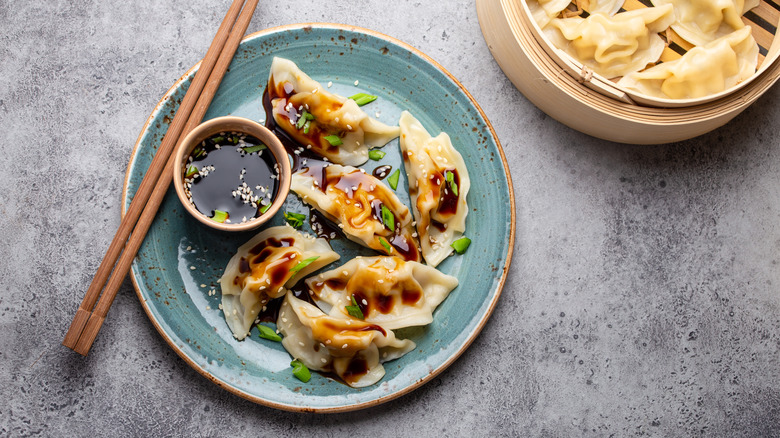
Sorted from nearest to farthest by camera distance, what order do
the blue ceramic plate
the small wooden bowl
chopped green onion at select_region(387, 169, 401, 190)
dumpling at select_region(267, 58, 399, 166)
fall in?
the small wooden bowl < the blue ceramic plate < dumpling at select_region(267, 58, 399, 166) < chopped green onion at select_region(387, 169, 401, 190)

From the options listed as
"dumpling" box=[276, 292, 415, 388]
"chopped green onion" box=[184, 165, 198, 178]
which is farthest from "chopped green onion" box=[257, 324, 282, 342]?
"chopped green onion" box=[184, 165, 198, 178]

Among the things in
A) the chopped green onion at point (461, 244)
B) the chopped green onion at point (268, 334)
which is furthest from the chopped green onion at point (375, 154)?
the chopped green onion at point (268, 334)

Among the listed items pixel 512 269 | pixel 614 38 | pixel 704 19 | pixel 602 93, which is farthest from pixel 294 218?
pixel 704 19

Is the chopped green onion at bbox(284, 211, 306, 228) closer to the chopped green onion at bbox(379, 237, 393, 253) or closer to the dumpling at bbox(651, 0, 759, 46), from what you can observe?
the chopped green onion at bbox(379, 237, 393, 253)

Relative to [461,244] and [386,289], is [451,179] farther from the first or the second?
[386,289]

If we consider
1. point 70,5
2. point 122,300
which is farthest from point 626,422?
point 70,5

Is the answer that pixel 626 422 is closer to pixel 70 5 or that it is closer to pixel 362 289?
pixel 362 289
